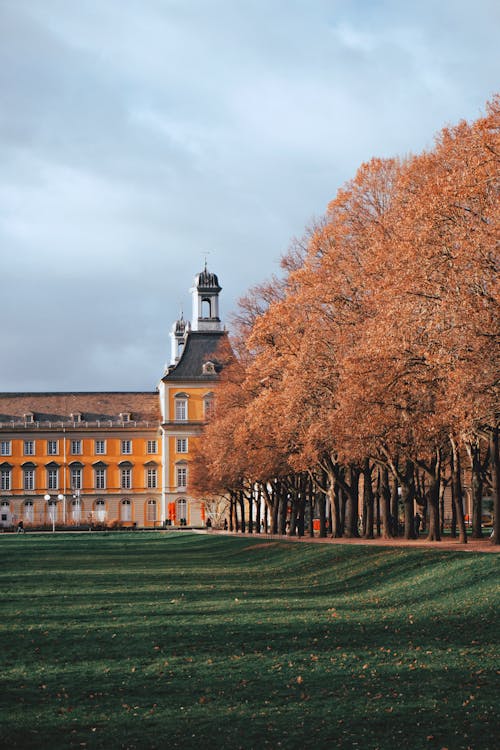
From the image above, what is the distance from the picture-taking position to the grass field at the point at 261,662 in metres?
10.2

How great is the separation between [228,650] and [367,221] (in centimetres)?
2694

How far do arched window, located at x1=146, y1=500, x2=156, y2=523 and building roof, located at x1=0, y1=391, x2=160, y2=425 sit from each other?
9.55 metres

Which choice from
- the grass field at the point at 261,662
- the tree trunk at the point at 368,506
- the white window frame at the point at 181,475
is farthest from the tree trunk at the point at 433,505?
the white window frame at the point at 181,475

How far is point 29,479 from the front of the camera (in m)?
129

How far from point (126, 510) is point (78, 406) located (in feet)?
44.0

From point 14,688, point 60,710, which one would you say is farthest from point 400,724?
point 14,688

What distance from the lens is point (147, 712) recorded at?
11070 millimetres

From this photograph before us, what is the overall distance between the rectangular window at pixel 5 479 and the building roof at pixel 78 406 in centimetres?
556

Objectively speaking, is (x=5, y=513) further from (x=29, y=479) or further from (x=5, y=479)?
(x=29, y=479)

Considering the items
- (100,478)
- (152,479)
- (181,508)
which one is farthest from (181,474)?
(100,478)

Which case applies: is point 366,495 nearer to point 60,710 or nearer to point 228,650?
point 228,650

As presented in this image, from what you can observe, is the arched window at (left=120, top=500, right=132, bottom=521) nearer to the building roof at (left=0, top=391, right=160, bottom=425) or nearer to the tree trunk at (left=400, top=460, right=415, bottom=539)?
the building roof at (left=0, top=391, right=160, bottom=425)

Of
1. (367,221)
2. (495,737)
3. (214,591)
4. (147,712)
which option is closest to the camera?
(495,737)

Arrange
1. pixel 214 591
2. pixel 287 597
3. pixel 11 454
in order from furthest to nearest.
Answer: pixel 11 454
pixel 214 591
pixel 287 597
